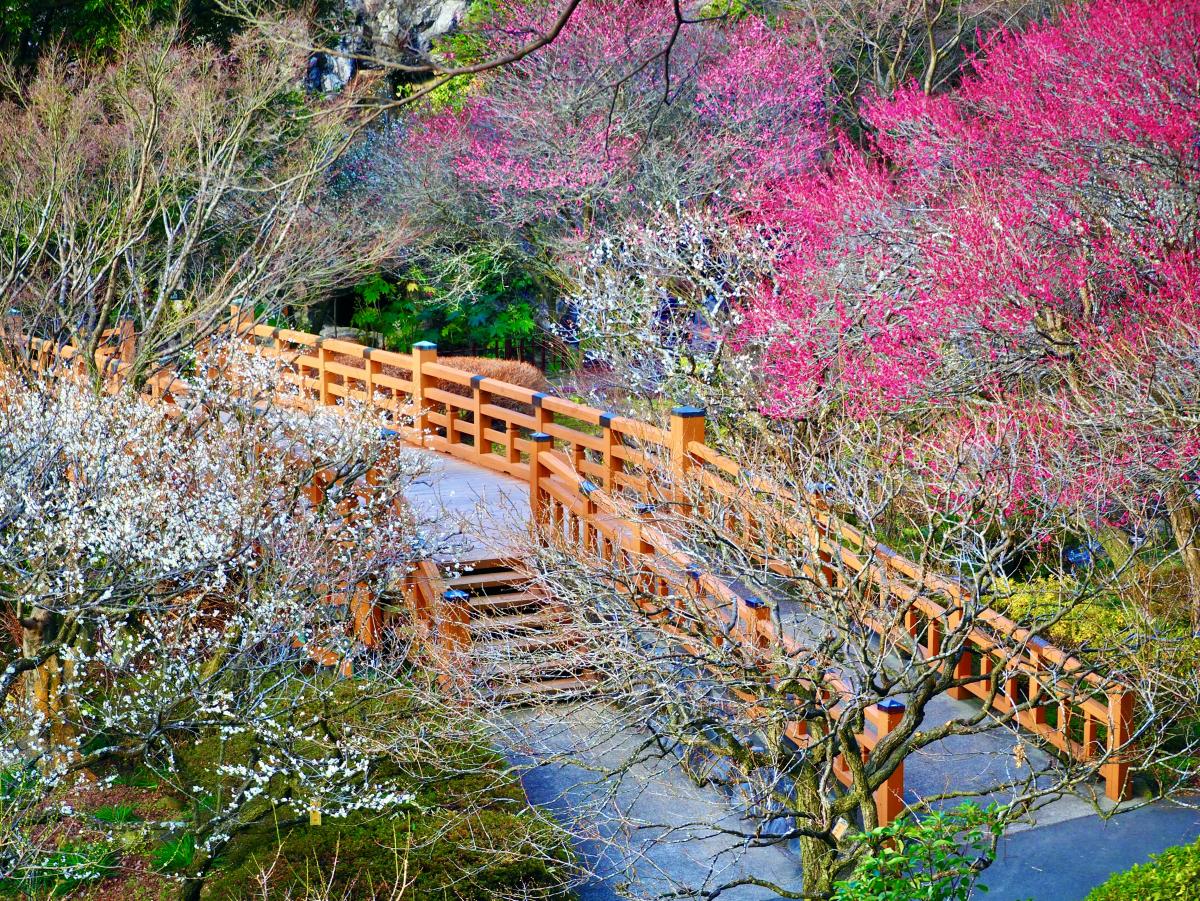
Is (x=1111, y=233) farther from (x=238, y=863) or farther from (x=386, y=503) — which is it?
(x=238, y=863)

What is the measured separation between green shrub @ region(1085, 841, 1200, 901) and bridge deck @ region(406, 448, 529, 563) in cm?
447

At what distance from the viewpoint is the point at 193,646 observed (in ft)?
32.2

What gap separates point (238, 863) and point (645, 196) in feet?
43.1

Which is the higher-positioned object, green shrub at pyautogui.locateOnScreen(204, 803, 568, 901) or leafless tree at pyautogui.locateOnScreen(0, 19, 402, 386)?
leafless tree at pyautogui.locateOnScreen(0, 19, 402, 386)

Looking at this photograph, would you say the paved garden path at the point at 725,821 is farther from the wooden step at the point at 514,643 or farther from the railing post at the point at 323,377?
the railing post at the point at 323,377

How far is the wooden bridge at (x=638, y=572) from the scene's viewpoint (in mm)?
7664

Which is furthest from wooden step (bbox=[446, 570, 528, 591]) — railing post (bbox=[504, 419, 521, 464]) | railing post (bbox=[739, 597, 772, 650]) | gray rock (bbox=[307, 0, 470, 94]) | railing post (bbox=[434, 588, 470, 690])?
gray rock (bbox=[307, 0, 470, 94])

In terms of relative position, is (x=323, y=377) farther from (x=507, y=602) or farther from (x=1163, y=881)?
(x=1163, y=881)

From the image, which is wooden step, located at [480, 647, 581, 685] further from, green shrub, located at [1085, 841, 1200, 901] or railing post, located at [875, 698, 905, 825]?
green shrub, located at [1085, 841, 1200, 901]

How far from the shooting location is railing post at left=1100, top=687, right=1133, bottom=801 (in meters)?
8.35

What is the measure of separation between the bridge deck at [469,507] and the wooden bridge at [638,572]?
0.04 meters

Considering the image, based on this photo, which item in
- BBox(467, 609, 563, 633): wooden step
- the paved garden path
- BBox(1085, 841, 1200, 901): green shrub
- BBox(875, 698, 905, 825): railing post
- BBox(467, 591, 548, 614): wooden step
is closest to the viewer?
BBox(1085, 841, 1200, 901): green shrub

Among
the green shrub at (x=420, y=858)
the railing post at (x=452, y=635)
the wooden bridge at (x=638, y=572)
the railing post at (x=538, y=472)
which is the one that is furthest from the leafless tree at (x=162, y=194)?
the green shrub at (x=420, y=858)

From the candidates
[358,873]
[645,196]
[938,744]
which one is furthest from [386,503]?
[645,196]
